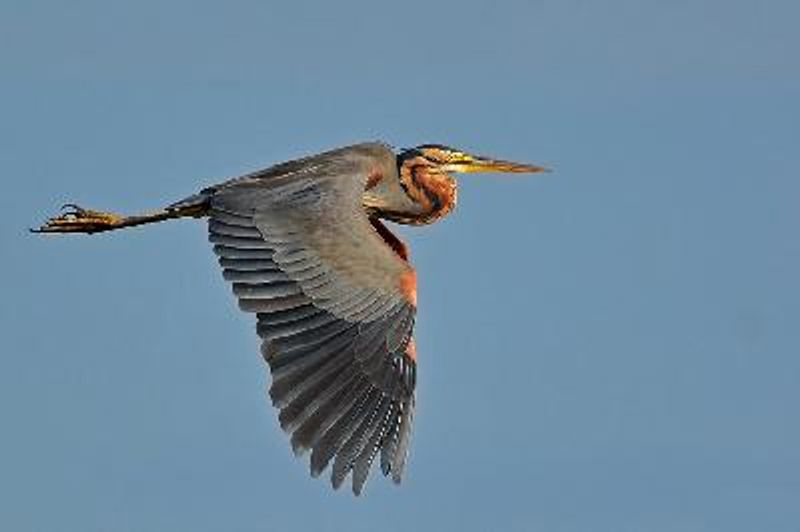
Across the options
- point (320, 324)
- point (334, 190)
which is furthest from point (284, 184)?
point (320, 324)

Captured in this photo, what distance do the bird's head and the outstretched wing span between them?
2.14 meters

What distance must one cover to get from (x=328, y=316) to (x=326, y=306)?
0.07m

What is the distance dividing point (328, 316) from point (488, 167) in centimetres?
431

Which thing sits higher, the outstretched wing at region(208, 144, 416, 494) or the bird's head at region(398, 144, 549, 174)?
the bird's head at region(398, 144, 549, 174)

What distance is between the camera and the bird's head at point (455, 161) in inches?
728

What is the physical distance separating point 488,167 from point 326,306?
14.0 feet

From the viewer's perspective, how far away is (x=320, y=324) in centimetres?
1523

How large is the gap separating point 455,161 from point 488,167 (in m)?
0.53

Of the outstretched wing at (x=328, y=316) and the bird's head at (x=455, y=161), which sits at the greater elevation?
the bird's head at (x=455, y=161)

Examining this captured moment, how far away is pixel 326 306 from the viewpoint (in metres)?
15.3

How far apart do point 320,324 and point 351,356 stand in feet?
0.85

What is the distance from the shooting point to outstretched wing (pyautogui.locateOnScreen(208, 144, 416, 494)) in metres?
14.8

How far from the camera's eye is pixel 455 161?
61.9 feet

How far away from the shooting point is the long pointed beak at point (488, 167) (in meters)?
19.0
